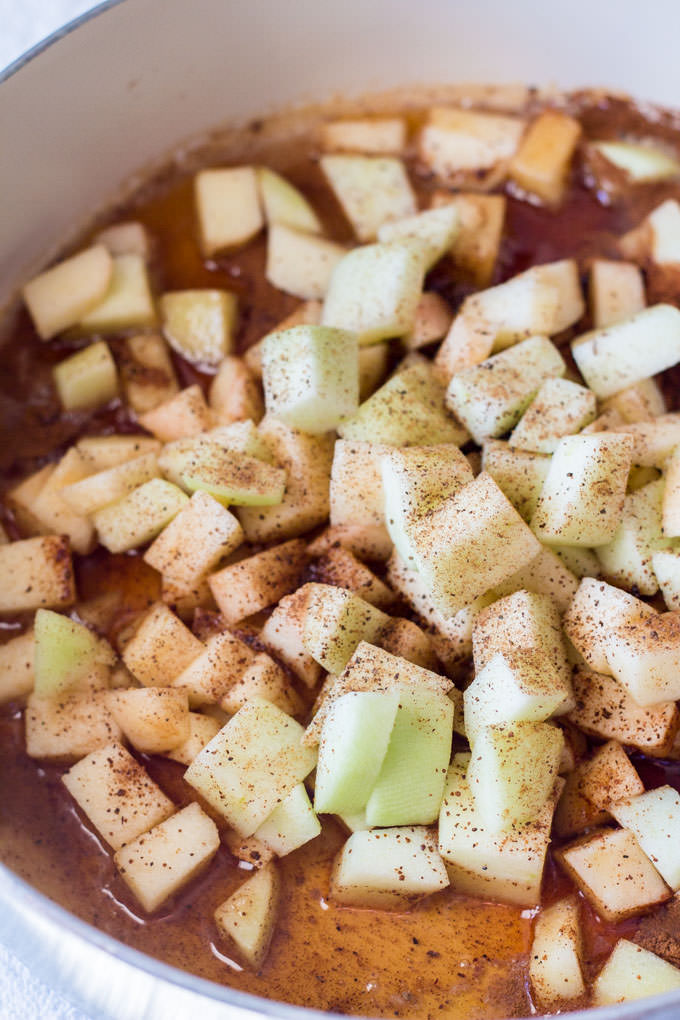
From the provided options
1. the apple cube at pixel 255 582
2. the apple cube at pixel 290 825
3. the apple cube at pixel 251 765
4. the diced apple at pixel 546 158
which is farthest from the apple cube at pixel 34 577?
the diced apple at pixel 546 158

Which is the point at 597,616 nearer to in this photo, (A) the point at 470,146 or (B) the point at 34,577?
(B) the point at 34,577

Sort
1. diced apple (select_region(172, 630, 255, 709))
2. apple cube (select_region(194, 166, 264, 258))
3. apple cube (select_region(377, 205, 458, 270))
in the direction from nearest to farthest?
diced apple (select_region(172, 630, 255, 709)), apple cube (select_region(377, 205, 458, 270)), apple cube (select_region(194, 166, 264, 258))

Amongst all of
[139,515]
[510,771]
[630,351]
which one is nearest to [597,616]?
[510,771]

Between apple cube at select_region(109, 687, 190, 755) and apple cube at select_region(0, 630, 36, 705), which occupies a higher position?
apple cube at select_region(0, 630, 36, 705)

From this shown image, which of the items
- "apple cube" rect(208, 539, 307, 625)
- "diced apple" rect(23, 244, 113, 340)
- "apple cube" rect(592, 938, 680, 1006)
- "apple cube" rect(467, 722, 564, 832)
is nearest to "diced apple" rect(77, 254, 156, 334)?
"diced apple" rect(23, 244, 113, 340)

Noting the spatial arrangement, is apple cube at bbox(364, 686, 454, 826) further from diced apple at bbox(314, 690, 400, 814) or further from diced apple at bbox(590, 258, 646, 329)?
diced apple at bbox(590, 258, 646, 329)

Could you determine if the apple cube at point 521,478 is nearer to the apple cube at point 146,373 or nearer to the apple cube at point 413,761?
the apple cube at point 413,761
